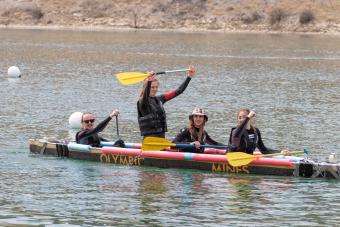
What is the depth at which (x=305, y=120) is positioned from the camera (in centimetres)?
3148

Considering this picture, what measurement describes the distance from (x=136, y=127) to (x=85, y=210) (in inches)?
473

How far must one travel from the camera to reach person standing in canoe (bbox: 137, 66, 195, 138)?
69.2ft

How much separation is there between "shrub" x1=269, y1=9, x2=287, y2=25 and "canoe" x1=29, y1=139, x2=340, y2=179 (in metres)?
64.7

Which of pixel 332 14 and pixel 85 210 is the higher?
pixel 332 14

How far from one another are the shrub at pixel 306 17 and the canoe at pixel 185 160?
64182mm

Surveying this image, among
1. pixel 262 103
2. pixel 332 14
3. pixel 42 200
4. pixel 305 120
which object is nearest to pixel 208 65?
pixel 262 103

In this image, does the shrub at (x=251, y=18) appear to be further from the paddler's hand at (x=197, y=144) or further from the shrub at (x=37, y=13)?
the paddler's hand at (x=197, y=144)

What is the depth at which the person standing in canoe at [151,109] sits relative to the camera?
21.1 m

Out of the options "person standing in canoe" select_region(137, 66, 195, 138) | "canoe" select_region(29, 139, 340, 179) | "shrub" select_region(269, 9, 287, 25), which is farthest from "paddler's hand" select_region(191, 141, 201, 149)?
"shrub" select_region(269, 9, 287, 25)

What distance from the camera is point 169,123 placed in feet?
99.8

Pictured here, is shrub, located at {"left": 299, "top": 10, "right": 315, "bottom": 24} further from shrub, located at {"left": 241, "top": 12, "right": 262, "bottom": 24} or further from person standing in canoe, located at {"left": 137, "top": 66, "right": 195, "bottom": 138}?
person standing in canoe, located at {"left": 137, "top": 66, "right": 195, "bottom": 138}

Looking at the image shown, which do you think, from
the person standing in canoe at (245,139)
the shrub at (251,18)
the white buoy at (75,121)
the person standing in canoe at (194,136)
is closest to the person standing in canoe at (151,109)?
the person standing in canoe at (194,136)

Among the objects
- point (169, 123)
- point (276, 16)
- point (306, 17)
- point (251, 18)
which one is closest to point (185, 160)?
point (169, 123)

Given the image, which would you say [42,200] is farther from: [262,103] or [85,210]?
[262,103]
